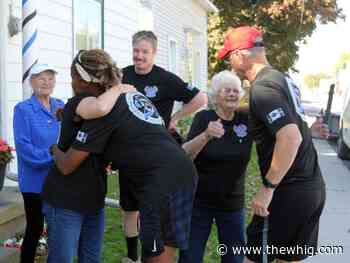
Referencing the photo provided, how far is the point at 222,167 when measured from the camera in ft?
12.7

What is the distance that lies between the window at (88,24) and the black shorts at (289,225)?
5040mm

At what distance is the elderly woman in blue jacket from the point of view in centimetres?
388

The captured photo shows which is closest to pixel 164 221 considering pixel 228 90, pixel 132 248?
pixel 228 90

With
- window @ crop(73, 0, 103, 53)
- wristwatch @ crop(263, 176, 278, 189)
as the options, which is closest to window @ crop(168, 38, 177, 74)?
window @ crop(73, 0, 103, 53)

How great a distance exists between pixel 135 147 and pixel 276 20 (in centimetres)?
2581

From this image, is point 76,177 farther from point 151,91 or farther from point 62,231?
point 151,91

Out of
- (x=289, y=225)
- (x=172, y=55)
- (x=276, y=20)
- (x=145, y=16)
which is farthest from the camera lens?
(x=276, y=20)

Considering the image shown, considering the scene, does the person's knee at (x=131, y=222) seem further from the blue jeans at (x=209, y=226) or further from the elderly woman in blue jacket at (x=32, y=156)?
the elderly woman in blue jacket at (x=32, y=156)

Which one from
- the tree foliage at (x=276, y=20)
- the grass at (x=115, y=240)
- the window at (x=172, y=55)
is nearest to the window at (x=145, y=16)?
the window at (x=172, y=55)

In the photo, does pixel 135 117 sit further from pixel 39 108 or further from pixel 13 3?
pixel 13 3

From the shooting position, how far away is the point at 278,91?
3260 mm

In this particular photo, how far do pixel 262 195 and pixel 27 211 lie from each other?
65.9 inches

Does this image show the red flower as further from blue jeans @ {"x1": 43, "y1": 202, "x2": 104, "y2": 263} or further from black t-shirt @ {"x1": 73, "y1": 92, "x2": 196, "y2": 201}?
black t-shirt @ {"x1": 73, "y1": 92, "x2": 196, "y2": 201}

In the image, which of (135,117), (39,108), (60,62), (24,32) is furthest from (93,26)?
(135,117)
